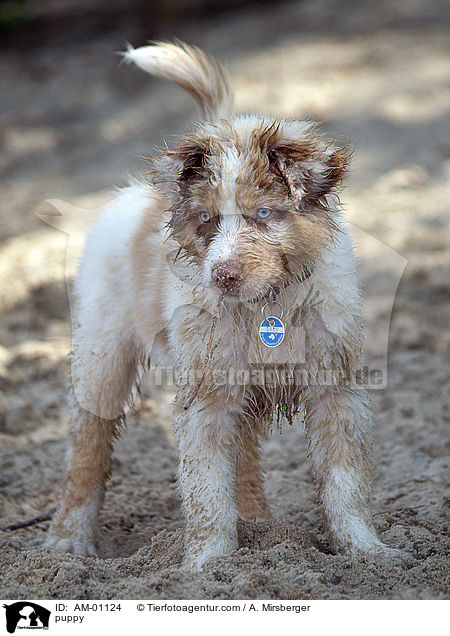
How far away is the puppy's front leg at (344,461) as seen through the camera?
350 centimetres

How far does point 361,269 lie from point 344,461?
11.9ft

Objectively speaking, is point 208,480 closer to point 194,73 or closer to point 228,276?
point 228,276

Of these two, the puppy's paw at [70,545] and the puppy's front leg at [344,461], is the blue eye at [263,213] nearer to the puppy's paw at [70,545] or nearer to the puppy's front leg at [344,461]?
the puppy's front leg at [344,461]

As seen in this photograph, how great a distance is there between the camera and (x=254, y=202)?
10.2ft

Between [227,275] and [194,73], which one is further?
[194,73]

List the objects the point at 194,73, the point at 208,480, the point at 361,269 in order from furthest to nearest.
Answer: the point at 361,269 < the point at 194,73 < the point at 208,480

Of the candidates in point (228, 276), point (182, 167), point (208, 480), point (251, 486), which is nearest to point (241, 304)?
point (228, 276)

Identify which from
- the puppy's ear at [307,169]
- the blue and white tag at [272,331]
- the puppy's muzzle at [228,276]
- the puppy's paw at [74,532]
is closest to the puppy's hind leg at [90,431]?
the puppy's paw at [74,532]

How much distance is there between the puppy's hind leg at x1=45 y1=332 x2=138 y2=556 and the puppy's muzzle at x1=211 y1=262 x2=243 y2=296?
4.06 ft

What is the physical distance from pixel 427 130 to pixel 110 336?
6088 millimetres
